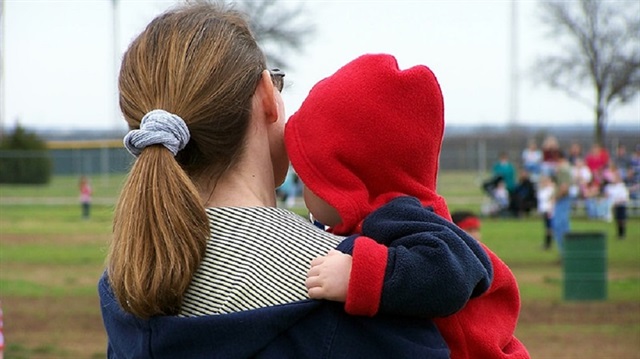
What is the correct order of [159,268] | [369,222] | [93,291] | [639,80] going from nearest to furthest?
[159,268] < [369,222] < [93,291] < [639,80]

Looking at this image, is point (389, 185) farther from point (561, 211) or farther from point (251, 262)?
point (561, 211)

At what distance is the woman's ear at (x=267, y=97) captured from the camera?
1805mm

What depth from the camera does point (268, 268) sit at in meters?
1.67

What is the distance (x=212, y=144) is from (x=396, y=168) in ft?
1.06

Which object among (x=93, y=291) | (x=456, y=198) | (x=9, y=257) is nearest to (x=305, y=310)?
(x=93, y=291)

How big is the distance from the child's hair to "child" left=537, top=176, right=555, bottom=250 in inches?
619

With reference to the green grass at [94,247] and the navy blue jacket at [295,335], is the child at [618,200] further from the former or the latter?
the navy blue jacket at [295,335]

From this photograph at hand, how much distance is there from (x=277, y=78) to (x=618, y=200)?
64.8ft

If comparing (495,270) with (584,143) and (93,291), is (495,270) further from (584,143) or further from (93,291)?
(584,143)

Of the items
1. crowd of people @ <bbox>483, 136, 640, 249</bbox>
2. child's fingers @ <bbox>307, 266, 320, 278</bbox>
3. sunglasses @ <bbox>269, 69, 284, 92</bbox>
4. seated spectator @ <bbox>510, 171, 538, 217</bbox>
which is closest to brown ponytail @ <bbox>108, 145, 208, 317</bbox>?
child's fingers @ <bbox>307, 266, 320, 278</bbox>

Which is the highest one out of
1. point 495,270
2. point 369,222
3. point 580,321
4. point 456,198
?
point 369,222

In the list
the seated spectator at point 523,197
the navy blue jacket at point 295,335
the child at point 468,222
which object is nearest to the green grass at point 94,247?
the seated spectator at point 523,197

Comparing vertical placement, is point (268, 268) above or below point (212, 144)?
below

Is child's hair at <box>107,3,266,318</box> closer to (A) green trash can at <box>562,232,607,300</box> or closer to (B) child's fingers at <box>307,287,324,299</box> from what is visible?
(B) child's fingers at <box>307,287,324,299</box>
